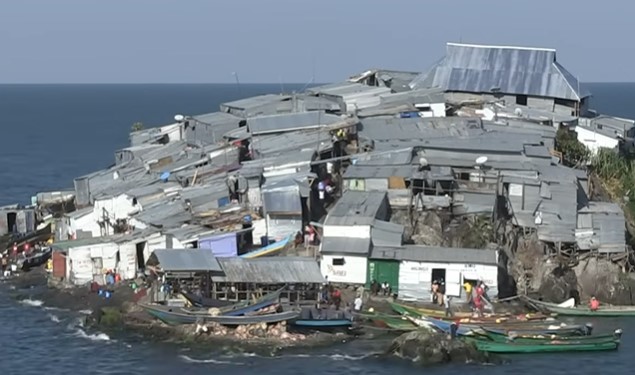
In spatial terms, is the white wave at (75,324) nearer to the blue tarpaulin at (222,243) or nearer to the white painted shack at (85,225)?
the blue tarpaulin at (222,243)

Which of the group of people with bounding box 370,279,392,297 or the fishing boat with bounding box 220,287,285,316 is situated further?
the group of people with bounding box 370,279,392,297

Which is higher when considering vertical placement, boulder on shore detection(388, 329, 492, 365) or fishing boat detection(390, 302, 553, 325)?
fishing boat detection(390, 302, 553, 325)

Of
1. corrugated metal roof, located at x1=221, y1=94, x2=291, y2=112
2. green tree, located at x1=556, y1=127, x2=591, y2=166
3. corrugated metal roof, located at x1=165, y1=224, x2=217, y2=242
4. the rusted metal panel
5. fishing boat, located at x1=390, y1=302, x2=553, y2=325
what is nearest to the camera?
fishing boat, located at x1=390, y1=302, x2=553, y2=325

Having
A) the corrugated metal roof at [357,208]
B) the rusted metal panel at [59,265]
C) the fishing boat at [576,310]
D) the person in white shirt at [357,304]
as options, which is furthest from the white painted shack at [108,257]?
the fishing boat at [576,310]

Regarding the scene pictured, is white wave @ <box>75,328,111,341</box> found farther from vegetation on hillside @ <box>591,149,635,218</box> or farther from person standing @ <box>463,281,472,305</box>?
vegetation on hillside @ <box>591,149,635,218</box>

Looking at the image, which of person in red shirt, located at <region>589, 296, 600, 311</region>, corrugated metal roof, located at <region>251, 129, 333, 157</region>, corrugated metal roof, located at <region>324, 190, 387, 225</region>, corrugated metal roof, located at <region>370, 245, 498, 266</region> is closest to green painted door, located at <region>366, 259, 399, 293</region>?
corrugated metal roof, located at <region>370, 245, 498, 266</region>

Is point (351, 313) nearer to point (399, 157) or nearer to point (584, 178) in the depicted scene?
point (399, 157)

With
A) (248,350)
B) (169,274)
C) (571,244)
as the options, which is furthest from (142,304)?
(571,244)
